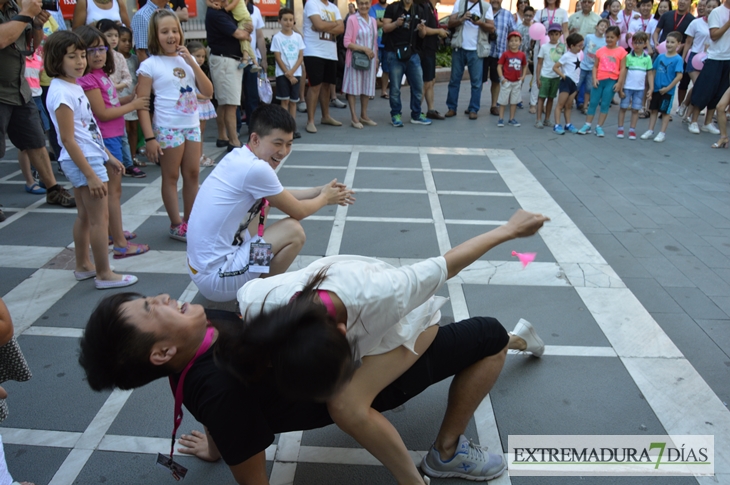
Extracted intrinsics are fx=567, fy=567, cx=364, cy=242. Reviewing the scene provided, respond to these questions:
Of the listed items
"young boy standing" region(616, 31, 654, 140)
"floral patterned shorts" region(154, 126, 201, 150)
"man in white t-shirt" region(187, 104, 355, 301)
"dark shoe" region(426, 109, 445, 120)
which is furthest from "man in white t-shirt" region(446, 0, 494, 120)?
"man in white t-shirt" region(187, 104, 355, 301)

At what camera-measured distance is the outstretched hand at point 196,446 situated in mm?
2527

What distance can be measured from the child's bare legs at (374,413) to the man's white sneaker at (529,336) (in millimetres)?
1097

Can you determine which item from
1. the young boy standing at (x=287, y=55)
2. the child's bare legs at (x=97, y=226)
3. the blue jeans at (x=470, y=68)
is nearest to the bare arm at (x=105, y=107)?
the child's bare legs at (x=97, y=226)

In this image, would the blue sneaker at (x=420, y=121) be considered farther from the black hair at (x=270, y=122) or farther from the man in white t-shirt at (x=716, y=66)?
the black hair at (x=270, y=122)

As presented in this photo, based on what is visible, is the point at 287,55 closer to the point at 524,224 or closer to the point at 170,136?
the point at 170,136

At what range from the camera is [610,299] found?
12.8 ft

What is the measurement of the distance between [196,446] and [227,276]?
3.36 feet

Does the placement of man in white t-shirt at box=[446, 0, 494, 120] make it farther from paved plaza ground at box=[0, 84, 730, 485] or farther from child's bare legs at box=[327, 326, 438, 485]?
child's bare legs at box=[327, 326, 438, 485]

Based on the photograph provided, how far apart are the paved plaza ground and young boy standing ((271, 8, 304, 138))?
1.31 m

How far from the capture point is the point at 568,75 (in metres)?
9.05

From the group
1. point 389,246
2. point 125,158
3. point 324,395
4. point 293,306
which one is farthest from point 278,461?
point 125,158

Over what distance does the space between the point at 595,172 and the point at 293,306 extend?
612 cm

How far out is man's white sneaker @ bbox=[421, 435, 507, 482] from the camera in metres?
2.41

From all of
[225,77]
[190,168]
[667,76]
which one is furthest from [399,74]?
[190,168]
